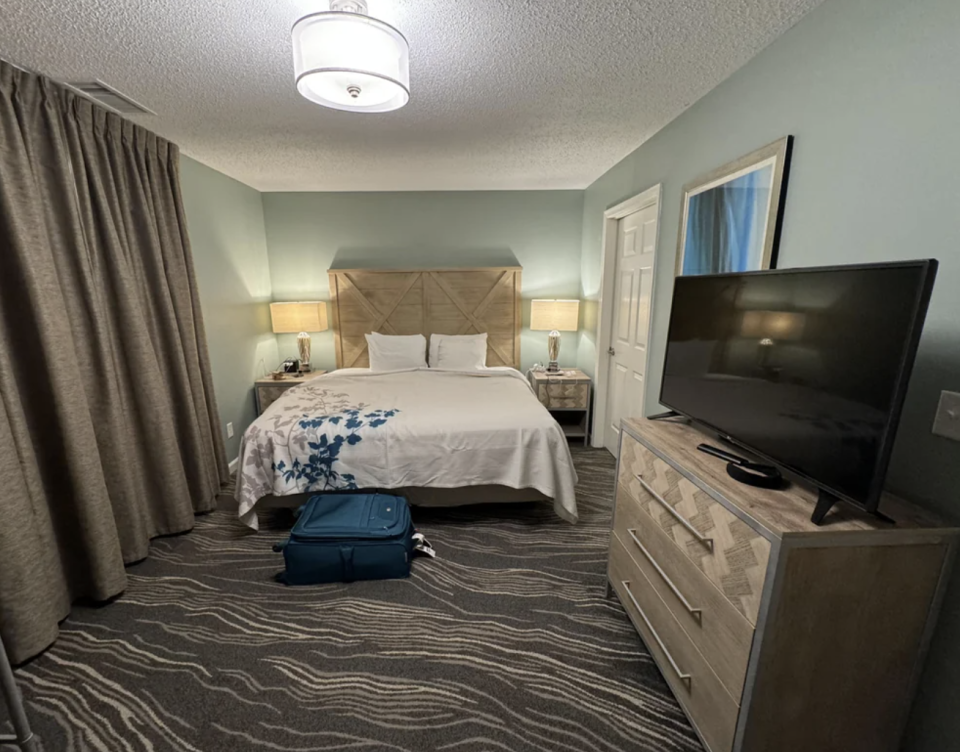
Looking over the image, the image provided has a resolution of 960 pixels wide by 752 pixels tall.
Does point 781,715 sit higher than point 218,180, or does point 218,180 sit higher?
point 218,180

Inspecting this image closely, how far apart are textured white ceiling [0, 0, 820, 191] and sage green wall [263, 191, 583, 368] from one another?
3.68 feet

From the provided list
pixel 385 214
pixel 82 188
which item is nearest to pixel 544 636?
pixel 82 188

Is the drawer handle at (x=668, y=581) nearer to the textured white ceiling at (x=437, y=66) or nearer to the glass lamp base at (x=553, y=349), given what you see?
the textured white ceiling at (x=437, y=66)

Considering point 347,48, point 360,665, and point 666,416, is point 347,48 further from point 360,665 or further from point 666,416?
point 360,665

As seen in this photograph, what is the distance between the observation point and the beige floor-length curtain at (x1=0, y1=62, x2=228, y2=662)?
164 cm

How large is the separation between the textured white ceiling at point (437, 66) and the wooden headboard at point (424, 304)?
1.30 meters

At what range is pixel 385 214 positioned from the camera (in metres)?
4.07

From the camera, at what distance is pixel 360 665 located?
1621mm

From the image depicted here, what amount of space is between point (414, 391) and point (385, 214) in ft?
6.65

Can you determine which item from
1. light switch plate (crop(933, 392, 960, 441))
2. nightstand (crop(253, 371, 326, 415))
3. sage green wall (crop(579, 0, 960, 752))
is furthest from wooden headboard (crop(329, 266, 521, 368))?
light switch plate (crop(933, 392, 960, 441))

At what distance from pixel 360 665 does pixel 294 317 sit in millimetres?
3113

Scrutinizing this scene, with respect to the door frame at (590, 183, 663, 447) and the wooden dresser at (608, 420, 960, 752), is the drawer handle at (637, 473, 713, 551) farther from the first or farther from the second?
the door frame at (590, 183, 663, 447)

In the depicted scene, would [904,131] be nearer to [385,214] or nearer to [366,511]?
[366,511]

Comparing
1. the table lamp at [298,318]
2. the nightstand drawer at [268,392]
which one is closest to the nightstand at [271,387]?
the nightstand drawer at [268,392]
